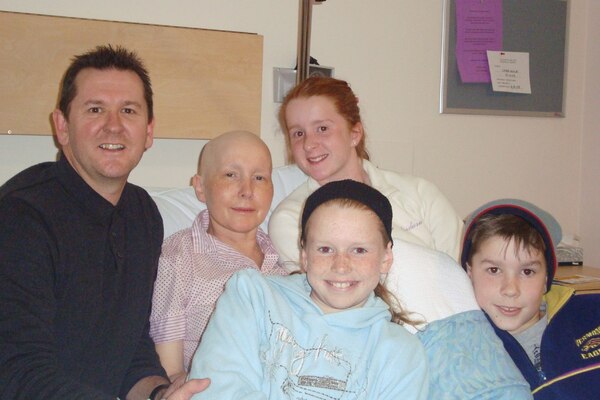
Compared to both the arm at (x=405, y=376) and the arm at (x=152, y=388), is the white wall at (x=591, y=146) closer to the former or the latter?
the arm at (x=405, y=376)

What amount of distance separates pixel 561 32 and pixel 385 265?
257cm

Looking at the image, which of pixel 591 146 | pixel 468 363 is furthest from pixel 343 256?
pixel 591 146

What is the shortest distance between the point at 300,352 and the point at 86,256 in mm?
569

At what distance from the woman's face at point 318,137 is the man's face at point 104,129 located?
60 centimetres

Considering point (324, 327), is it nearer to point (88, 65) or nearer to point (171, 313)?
point (171, 313)

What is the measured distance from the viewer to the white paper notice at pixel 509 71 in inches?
132

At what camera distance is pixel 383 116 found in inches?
125

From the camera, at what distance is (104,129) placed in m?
1.67

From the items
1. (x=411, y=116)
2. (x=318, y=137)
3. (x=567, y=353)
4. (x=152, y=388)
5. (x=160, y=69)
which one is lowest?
(x=152, y=388)

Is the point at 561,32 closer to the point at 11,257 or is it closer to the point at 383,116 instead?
the point at 383,116

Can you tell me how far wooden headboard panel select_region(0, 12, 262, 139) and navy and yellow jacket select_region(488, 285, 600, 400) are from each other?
144 cm

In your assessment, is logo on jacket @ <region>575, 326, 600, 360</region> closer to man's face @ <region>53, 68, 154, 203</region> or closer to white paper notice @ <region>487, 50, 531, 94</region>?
man's face @ <region>53, 68, 154, 203</region>

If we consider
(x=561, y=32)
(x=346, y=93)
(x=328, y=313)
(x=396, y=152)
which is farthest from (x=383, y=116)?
(x=328, y=313)

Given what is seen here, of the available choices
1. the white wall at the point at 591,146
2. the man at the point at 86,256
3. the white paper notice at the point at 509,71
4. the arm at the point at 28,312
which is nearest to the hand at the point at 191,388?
the man at the point at 86,256
